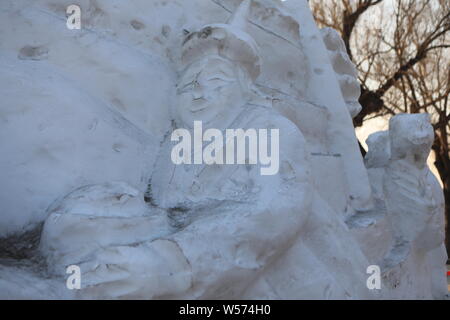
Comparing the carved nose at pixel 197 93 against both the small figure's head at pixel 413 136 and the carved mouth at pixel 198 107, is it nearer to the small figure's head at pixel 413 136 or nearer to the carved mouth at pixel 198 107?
the carved mouth at pixel 198 107

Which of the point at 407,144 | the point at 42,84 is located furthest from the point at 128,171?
the point at 407,144

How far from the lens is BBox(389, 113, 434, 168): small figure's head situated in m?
2.71

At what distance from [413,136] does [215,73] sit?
4.05 ft

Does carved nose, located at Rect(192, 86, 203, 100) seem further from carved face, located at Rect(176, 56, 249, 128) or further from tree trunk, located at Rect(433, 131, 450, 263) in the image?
tree trunk, located at Rect(433, 131, 450, 263)

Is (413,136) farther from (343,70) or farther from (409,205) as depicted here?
(343,70)

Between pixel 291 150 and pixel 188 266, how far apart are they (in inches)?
24.4

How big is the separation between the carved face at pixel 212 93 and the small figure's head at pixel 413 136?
42.5 inches

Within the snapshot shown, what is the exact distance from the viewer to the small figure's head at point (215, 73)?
2.00m

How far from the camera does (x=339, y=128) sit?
2871 mm

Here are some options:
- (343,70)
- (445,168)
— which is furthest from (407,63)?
(343,70)

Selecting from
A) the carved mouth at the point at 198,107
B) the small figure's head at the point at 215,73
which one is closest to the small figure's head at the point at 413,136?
the small figure's head at the point at 215,73

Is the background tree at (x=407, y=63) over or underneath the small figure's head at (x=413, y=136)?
over
